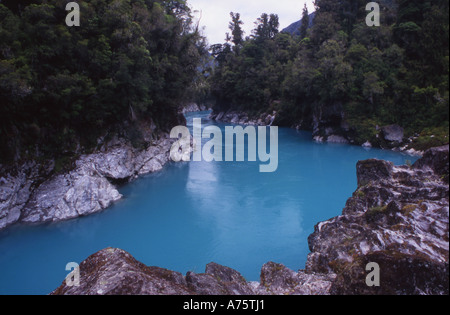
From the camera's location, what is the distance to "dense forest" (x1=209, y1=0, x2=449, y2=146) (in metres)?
5.43

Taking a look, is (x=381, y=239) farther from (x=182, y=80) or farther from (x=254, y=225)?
(x=182, y=80)

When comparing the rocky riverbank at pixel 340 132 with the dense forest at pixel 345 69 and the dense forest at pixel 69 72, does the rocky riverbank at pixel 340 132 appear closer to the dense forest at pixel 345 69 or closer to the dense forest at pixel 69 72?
the dense forest at pixel 345 69

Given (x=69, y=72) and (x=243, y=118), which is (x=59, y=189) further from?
(x=243, y=118)

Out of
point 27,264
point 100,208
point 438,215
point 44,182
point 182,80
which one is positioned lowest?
point 27,264

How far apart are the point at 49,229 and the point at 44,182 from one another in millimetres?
2067

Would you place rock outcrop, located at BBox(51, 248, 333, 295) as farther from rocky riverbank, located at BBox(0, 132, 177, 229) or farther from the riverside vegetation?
rocky riverbank, located at BBox(0, 132, 177, 229)

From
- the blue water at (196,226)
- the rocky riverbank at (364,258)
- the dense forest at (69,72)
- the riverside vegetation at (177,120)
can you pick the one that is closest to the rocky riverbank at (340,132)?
the riverside vegetation at (177,120)

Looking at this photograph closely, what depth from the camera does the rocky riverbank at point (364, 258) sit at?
11.5 ft

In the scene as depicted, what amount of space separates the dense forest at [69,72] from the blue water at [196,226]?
3371 millimetres

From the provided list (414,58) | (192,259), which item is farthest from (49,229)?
(414,58)

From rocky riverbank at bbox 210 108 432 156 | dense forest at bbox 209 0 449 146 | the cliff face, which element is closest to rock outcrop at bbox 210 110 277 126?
rocky riverbank at bbox 210 108 432 156

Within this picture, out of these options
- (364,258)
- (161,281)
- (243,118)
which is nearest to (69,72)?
(161,281)

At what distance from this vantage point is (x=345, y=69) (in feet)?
76.7

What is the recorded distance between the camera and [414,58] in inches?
234
